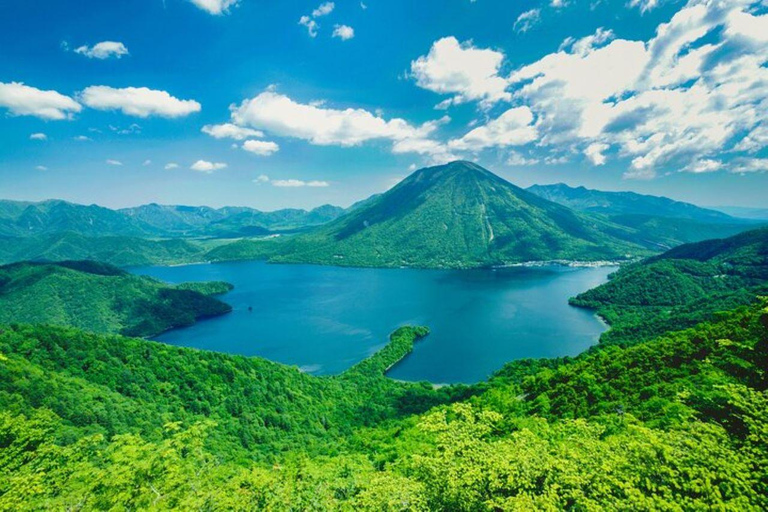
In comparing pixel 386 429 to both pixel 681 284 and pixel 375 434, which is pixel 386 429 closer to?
pixel 375 434

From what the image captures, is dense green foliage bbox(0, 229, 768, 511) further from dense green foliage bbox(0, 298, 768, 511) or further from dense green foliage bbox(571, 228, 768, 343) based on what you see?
dense green foliage bbox(571, 228, 768, 343)

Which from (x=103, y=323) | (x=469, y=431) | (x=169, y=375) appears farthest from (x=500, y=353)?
(x=103, y=323)

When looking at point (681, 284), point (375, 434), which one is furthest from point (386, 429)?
point (681, 284)

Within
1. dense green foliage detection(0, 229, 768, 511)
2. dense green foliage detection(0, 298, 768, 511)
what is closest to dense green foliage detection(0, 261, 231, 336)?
dense green foliage detection(0, 229, 768, 511)

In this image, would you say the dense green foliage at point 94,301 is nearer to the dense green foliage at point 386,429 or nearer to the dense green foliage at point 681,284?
the dense green foliage at point 386,429

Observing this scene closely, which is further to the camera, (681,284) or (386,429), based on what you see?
(681,284)

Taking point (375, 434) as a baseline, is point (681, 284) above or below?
above
